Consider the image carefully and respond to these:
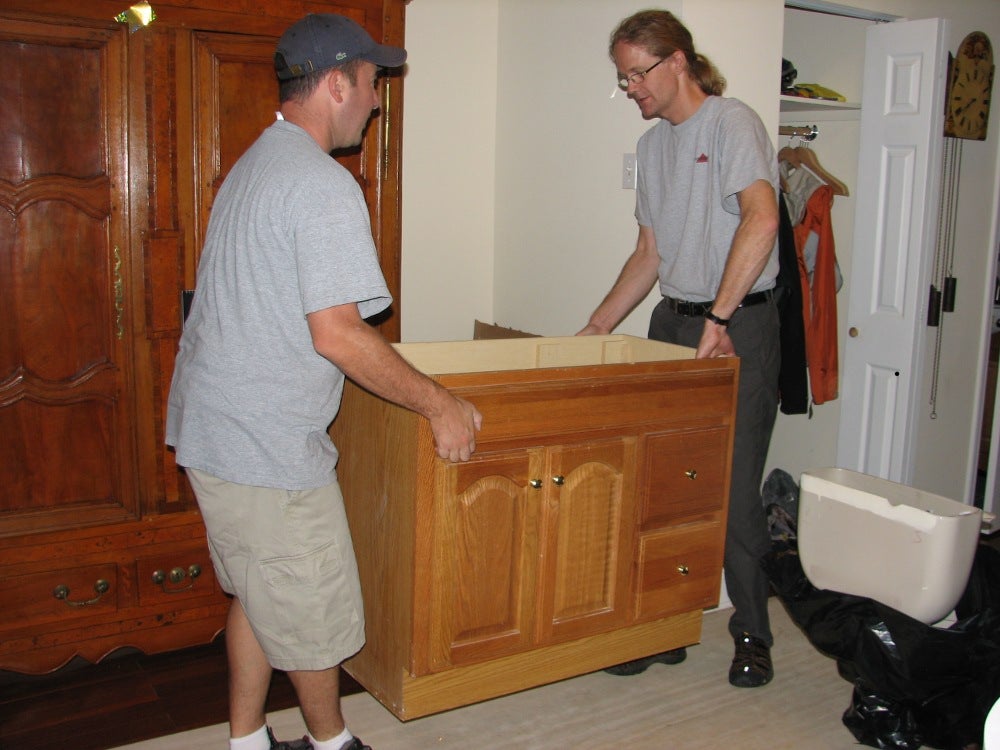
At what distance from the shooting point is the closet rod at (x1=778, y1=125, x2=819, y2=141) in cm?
369

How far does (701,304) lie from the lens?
249cm

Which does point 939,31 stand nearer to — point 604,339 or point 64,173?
point 604,339

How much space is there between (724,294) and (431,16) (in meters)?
1.71


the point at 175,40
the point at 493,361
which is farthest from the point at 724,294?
the point at 175,40

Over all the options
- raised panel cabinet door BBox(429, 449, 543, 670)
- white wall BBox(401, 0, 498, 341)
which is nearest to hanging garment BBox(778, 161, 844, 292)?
white wall BBox(401, 0, 498, 341)

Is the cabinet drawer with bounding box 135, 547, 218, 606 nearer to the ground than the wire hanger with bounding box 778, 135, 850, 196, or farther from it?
nearer to the ground

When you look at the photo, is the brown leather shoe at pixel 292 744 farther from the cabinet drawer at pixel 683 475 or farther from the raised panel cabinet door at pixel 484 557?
the cabinet drawer at pixel 683 475

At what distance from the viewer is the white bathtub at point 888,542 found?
6.78 feet

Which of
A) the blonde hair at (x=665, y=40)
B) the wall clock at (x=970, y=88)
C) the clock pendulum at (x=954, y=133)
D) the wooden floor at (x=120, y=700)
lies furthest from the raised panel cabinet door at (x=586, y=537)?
the wall clock at (x=970, y=88)

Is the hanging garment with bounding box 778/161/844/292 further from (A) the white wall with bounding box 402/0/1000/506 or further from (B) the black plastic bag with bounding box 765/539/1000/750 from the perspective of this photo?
(B) the black plastic bag with bounding box 765/539/1000/750

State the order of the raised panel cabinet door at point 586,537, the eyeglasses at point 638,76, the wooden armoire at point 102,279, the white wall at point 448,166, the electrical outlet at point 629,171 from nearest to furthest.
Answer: the raised panel cabinet door at point 586,537, the wooden armoire at point 102,279, the eyeglasses at point 638,76, the electrical outlet at point 629,171, the white wall at point 448,166

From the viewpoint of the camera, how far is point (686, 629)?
2363mm

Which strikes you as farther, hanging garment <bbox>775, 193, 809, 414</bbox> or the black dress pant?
hanging garment <bbox>775, 193, 809, 414</bbox>

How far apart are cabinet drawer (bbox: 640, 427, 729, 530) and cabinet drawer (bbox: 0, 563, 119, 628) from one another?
1.44 m
